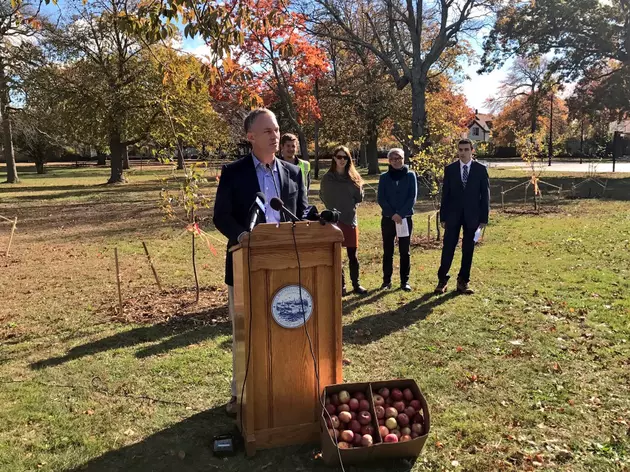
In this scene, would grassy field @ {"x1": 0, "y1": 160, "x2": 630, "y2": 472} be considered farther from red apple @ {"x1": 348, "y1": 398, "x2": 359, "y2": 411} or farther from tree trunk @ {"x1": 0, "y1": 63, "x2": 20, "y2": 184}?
tree trunk @ {"x1": 0, "y1": 63, "x2": 20, "y2": 184}

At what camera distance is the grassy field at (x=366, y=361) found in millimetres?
3490

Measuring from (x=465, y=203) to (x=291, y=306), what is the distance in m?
4.61

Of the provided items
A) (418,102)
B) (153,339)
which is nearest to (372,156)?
(418,102)

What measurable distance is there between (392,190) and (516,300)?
2.29 m

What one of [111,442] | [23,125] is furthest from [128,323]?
[23,125]

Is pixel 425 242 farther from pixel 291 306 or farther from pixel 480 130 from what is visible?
pixel 480 130

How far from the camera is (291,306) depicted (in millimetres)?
3209

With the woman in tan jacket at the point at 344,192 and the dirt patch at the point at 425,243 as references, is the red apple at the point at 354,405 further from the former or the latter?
the dirt patch at the point at 425,243

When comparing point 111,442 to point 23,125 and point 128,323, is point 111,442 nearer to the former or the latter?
point 128,323

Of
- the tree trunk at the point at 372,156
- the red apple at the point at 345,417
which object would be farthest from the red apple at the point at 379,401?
the tree trunk at the point at 372,156

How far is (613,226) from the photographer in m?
12.7

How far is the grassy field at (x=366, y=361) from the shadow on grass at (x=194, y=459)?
0.01 meters

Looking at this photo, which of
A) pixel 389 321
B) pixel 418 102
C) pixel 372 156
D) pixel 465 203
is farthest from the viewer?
pixel 372 156

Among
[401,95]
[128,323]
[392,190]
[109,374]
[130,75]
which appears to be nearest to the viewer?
[109,374]
